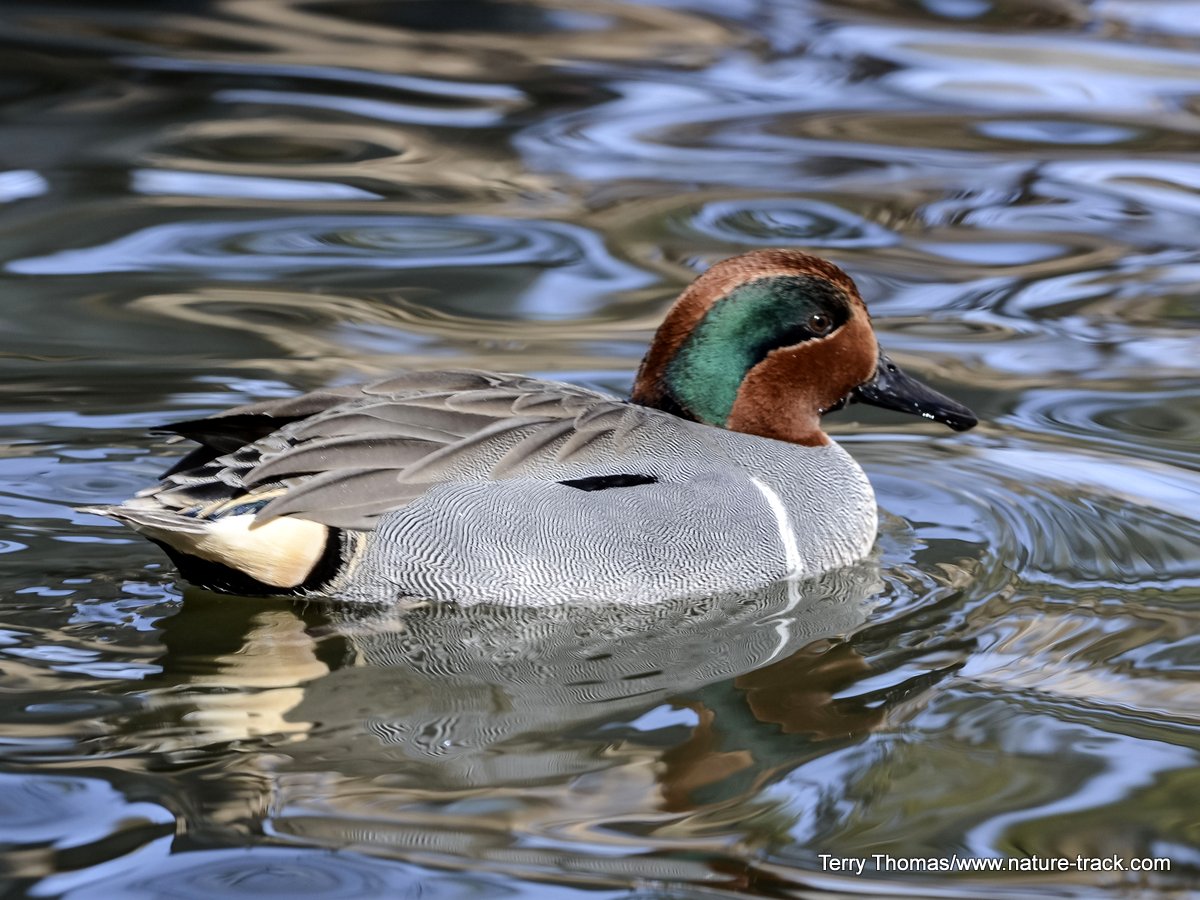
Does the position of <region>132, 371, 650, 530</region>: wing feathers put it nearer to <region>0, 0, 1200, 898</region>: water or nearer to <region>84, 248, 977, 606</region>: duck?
<region>84, 248, 977, 606</region>: duck

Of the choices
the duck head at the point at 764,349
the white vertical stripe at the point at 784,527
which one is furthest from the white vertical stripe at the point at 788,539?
the duck head at the point at 764,349

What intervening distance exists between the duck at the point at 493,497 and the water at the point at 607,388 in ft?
0.41

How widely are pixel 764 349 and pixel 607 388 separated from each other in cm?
145

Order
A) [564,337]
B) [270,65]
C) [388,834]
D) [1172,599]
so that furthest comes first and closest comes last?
[270,65]
[564,337]
[1172,599]
[388,834]

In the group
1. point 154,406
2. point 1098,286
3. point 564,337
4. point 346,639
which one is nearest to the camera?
point 346,639

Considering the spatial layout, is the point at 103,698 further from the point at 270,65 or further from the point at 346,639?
the point at 270,65

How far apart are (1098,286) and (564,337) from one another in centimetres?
252

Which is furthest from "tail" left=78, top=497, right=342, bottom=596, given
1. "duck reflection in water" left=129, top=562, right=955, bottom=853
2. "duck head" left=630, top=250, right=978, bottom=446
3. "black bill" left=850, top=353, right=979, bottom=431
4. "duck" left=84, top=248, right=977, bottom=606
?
"black bill" left=850, top=353, right=979, bottom=431

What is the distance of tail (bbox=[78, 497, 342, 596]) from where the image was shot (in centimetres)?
468

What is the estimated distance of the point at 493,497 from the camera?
15.9ft

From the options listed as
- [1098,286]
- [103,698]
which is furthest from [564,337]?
[103,698]

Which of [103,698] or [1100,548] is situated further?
[1100,548]

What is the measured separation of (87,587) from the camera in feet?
16.3

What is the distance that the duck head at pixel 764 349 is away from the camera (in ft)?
17.5
